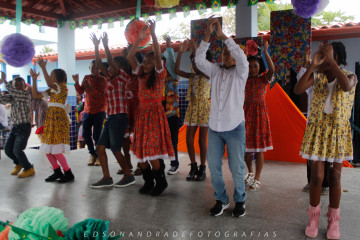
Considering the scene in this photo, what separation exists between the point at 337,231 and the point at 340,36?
18.9 feet

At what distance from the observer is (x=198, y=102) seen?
4.07 m

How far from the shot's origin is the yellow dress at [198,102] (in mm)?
4027

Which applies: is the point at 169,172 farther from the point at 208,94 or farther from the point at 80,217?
the point at 80,217

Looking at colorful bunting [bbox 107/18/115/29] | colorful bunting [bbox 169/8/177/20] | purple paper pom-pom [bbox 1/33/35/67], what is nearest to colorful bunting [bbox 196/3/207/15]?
colorful bunting [bbox 169/8/177/20]

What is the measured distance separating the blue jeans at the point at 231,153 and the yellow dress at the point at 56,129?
2.00 meters

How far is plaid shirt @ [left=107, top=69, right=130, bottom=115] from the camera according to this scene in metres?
3.67

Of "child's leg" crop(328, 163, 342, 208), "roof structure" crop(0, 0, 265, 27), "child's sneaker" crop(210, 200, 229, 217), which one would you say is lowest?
"child's sneaker" crop(210, 200, 229, 217)

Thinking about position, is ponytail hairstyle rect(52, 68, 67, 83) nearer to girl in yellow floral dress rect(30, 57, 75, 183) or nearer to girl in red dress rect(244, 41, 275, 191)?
girl in yellow floral dress rect(30, 57, 75, 183)

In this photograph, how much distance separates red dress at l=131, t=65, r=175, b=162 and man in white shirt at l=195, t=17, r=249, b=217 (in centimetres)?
65

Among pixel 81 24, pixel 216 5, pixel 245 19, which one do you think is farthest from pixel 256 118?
pixel 81 24

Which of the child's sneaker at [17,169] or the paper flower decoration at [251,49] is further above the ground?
the paper flower decoration at [251,49]

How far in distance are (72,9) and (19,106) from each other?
387 centimetres

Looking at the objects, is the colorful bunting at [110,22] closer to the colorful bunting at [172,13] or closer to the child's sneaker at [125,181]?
the colorful bunting at [172,13]

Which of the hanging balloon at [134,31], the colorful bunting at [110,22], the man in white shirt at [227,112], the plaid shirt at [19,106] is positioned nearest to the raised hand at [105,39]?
the hanging balloon at [134,31]
